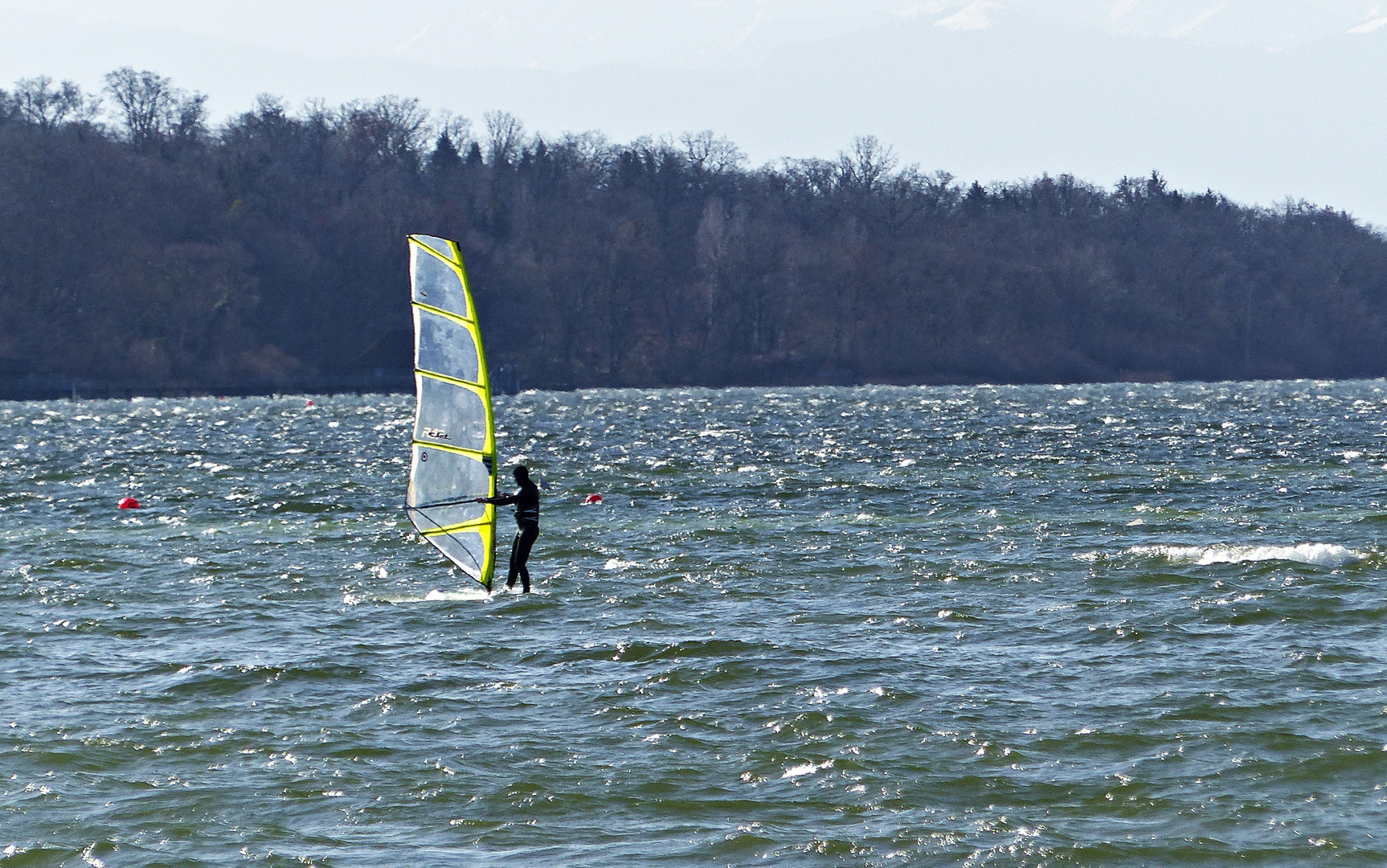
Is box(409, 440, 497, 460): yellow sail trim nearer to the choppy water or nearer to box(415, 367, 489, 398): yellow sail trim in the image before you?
box(415, 367, 489, 398): yellow sail trim

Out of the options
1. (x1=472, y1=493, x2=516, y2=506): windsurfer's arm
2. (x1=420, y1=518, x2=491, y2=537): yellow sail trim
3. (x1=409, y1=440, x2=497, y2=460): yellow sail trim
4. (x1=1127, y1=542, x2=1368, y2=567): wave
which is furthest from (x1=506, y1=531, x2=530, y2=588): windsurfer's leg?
(x1=1127, y1=542, x2=1368, y2=567): wave

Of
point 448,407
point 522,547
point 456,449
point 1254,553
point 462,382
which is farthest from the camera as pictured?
point 1254,553

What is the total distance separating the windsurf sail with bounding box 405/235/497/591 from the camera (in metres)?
17.6

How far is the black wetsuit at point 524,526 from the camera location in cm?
1928

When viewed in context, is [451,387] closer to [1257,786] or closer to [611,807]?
[611,807]

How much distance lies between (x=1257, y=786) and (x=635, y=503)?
21.4 meters

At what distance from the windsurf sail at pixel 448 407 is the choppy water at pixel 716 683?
1.23 metres

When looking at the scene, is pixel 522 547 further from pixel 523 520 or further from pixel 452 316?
pixel 452 316

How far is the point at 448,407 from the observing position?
1803 cm

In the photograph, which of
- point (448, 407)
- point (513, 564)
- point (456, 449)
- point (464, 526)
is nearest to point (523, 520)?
point (513, 564)

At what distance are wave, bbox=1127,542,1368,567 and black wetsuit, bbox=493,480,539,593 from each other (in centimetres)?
885

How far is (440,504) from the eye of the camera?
60.5 ft

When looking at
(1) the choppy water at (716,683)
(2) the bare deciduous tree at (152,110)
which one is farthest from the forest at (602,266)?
(1) the choppy water at (716,683)

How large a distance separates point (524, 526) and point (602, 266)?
12221 cm
